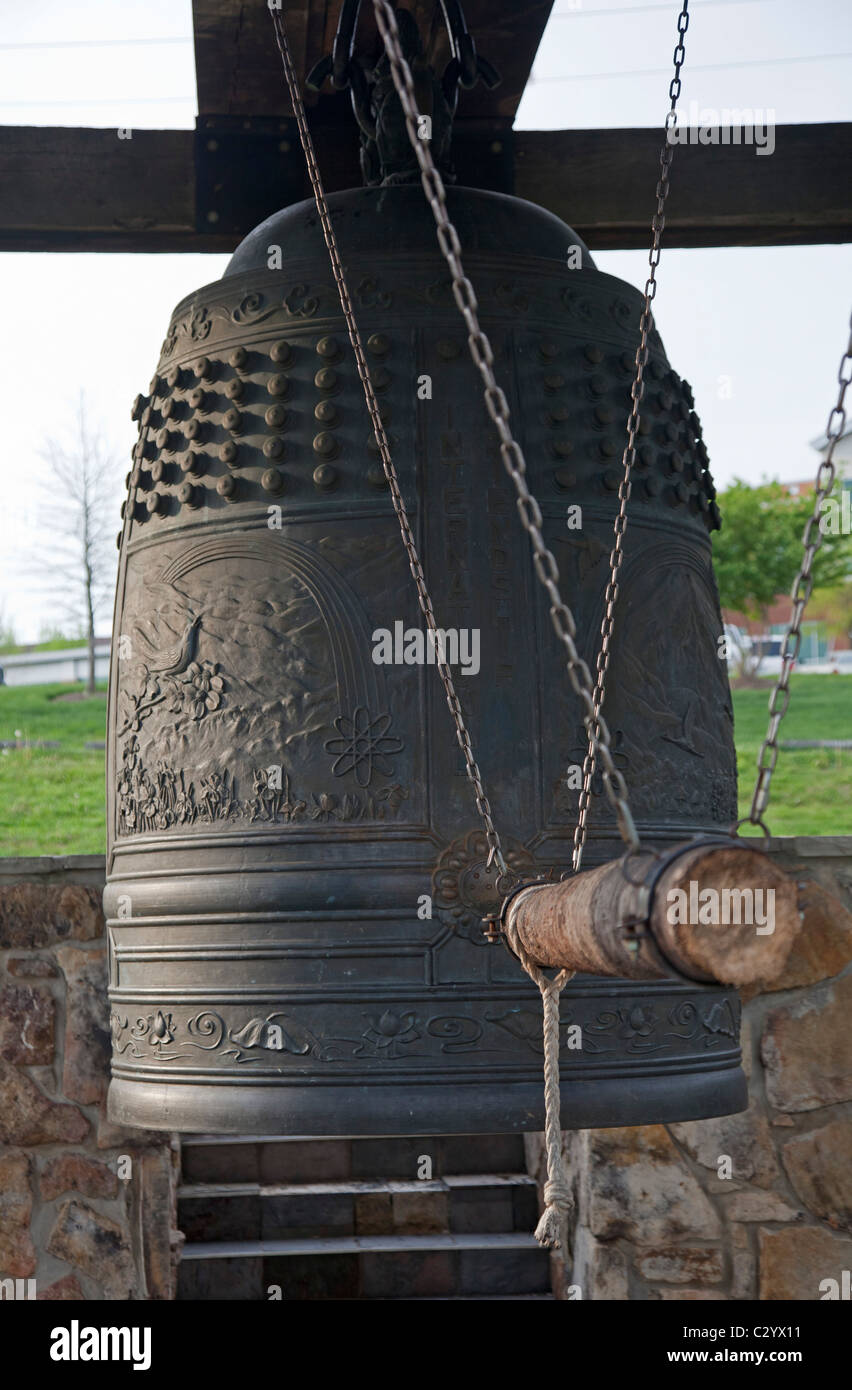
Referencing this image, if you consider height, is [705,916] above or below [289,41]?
below

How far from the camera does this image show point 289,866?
1.90 meters

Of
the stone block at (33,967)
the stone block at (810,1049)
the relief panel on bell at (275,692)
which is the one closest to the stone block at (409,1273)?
the stone block at (810,1049)

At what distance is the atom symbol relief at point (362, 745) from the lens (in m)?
1.92

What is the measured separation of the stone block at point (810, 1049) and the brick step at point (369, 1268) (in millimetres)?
830

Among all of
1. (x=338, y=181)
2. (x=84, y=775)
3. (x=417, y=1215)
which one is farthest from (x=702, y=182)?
(x=84, y=775)

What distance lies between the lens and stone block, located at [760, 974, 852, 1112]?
3.51m

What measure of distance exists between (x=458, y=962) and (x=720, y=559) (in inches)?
343

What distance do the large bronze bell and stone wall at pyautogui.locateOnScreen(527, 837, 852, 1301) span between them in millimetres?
1535

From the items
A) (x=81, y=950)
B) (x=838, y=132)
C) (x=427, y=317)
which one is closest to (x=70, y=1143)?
(x=81, y=950)

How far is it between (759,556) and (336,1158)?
7239 millimetres

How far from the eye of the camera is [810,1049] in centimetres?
352

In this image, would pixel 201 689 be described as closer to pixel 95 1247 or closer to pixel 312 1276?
pixel 95 1247

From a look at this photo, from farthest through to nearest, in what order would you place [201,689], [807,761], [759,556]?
[759,556] < [807,761] < [201,689]

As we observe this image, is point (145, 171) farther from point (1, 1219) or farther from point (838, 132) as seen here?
point (1, 1219)
